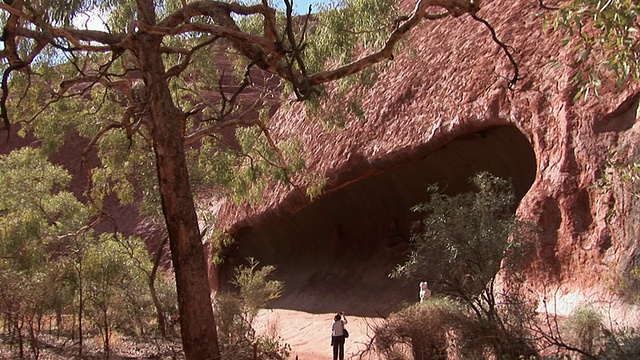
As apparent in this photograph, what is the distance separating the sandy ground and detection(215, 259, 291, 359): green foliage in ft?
1.97

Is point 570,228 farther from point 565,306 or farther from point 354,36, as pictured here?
point 354,36

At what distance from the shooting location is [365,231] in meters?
21.5

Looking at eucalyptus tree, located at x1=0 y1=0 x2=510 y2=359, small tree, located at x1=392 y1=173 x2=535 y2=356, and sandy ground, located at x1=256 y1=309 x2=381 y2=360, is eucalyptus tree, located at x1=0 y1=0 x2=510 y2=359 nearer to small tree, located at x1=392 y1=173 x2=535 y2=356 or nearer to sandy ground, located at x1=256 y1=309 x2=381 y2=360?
small tree, located at x1=392 y1=173 x2=535 y2=356

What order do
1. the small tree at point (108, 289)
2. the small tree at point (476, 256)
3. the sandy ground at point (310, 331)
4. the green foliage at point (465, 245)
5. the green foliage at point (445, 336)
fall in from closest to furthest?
the green foliage at point (445, 336) < the small tree at point (476, 256) < the green foliage at point (465, 245) < the small tree at point (108, 289) < the sandy ground at point (310, 331)

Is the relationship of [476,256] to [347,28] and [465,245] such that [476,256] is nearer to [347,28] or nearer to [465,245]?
[465,245]

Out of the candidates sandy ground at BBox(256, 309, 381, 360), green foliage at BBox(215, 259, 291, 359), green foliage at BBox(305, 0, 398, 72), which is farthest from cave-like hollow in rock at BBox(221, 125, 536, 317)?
green foliage at BBox(305, 0, 398, 72)

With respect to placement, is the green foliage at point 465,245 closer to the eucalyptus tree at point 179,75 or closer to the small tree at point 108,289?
the eucalyptus tree at point 179,75

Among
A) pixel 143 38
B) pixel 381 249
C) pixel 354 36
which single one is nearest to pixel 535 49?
pixel 354 36

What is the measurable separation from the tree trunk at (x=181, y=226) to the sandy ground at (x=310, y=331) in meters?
4.28

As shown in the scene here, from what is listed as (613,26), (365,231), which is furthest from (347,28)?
(365,231)

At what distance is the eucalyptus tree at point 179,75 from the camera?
10117 millimetres

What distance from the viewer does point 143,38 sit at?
1073 cm

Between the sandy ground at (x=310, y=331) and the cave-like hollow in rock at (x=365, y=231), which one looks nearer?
the sandy ground at (x=310, y=331)

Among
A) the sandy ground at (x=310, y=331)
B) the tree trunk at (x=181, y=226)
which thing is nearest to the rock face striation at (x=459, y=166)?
the sandy ground at (x=310, y=331)
